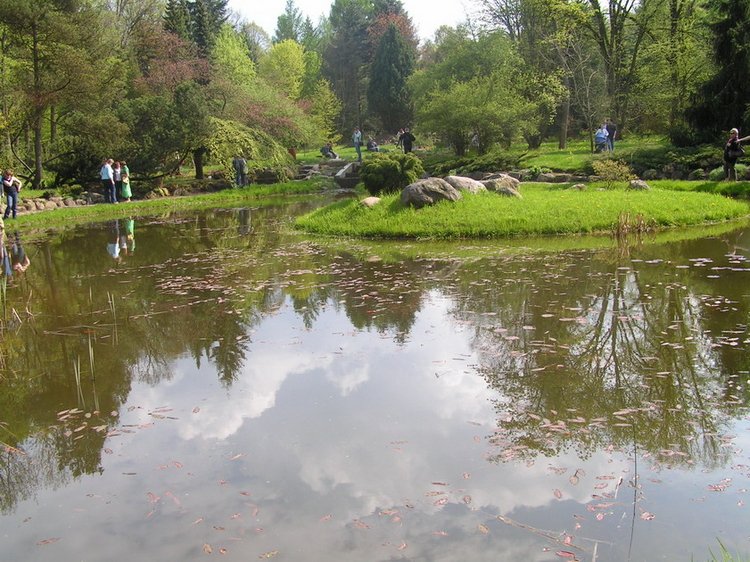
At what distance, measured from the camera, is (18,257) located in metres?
15.7

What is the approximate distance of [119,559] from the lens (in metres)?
3.81

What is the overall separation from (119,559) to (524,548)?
2339 mm

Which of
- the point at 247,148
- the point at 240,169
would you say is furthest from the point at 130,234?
the point at 247,148

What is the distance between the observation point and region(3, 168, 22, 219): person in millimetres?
21344

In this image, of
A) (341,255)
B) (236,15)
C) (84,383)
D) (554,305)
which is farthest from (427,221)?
(236,15)

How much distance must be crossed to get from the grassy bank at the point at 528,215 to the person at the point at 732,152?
332 centimetres

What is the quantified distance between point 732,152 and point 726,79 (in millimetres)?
7122

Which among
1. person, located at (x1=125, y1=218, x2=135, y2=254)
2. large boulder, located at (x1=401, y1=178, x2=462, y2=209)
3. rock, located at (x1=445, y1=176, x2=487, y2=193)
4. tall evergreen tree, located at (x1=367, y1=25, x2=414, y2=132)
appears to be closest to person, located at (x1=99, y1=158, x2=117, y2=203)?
person, located at (x1=125, y1=218, x2=135, y2=254)

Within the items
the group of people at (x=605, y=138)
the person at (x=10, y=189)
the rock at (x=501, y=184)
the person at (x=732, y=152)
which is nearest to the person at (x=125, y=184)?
the person at (x=10, y=189)

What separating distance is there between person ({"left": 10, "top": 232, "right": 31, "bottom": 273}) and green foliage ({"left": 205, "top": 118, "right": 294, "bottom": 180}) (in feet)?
49.1

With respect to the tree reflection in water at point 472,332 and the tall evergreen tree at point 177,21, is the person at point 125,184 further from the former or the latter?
the tall evergreen tree at point 177,21

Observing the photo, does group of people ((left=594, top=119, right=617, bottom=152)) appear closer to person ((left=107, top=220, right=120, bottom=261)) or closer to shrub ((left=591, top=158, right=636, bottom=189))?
shrub ((left=591, top=158, right=636, bottom=189))

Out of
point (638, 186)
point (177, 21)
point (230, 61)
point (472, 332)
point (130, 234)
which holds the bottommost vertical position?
point (472, 332)

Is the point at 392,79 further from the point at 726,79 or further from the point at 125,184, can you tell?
the point at 726,79
